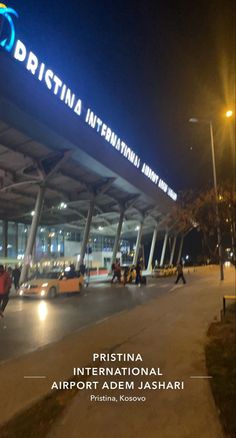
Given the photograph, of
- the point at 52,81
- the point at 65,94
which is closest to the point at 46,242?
the point at 65,94

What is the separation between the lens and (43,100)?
2264 centimetres

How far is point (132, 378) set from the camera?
613cm

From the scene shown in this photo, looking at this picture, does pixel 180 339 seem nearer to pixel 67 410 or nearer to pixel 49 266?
pixel 67 410

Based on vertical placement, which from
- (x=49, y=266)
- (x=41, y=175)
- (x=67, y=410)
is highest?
(x=41, y=175)

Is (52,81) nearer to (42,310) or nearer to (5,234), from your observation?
(42,310)

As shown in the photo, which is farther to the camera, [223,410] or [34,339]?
[34,339]

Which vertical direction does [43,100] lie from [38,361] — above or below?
above

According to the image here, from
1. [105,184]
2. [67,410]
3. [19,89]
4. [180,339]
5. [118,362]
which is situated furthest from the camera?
[105,184]

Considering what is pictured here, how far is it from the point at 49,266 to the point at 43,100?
24514 millimetres

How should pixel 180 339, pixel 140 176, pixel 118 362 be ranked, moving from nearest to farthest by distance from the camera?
pixel 118 362 < pixel 180 339 < pixel 140 176

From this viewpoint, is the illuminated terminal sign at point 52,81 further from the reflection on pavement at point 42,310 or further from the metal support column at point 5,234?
the metal support column at point 5,234

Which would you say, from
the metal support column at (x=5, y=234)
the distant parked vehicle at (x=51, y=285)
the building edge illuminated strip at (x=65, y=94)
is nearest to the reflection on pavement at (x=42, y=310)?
the distant parked vehicle at (x=51, y=285)

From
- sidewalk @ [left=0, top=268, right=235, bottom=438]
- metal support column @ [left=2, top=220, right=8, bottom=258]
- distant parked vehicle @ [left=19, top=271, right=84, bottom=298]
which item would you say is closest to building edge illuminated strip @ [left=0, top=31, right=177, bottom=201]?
distant parked vehicle @ [left=19, top=271, right=84, bottom=298]

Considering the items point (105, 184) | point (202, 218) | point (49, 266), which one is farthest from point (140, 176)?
point (202, 218)
